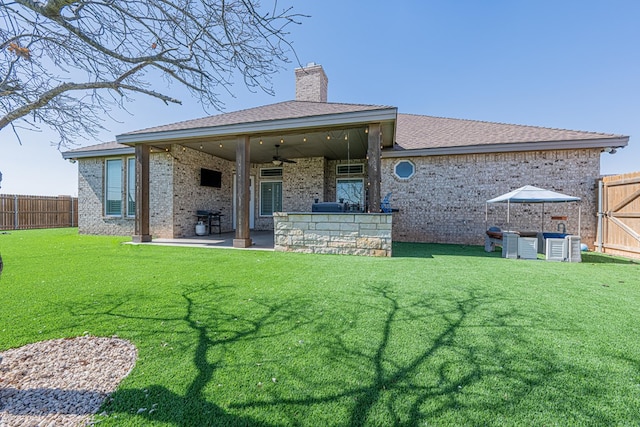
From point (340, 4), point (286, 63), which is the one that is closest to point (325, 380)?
point (286, 63)

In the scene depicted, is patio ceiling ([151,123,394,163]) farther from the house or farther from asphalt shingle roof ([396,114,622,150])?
asphalt shingle roof ([396,114,622,150])

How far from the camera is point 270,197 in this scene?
39.3 ft

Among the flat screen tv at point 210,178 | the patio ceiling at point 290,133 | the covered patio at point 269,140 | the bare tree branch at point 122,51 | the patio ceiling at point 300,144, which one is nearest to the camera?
the bare tree branch at point 122,51

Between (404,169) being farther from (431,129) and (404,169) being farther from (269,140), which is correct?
(269,140)

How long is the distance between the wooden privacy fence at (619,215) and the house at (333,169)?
1.09 feet

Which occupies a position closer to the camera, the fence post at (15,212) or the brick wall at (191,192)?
the brick wall at (191,192)

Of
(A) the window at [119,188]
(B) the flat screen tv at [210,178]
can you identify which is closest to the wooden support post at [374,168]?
(B) the flat screen tv at [210,178]

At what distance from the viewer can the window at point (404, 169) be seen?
9.02m

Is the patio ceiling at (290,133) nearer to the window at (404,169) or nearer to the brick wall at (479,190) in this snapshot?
the window at (404,169)

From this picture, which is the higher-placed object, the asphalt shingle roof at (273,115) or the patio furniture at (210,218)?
the asphalt shingle roof at (273,115)

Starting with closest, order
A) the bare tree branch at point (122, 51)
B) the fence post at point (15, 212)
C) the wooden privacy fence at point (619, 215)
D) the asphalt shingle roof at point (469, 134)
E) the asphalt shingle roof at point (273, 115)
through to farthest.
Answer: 1. the bare tree branch at point (122, 51)
2. the wooden privacy fence at point (619, 215)
3. the asphalt shingle roof at point (273, 115)
4. the asphalt shingle roof at point (469, 134)
5. the fence post at point (15, 212)

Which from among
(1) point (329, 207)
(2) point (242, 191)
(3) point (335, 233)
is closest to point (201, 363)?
(3) point (335, 233)

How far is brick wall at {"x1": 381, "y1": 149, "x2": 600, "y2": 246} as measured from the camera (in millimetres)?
7684

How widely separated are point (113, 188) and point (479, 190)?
12929 mm
